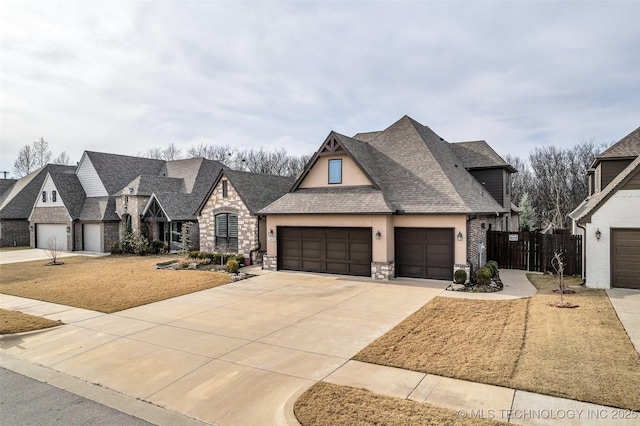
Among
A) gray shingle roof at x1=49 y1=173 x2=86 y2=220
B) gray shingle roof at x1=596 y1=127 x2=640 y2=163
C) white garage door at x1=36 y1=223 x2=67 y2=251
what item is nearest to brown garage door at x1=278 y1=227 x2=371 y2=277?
gray shingle roof at x1=596 y1=127 x2=640 y2=163

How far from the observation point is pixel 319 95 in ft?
63.4

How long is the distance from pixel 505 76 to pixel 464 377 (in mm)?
14924

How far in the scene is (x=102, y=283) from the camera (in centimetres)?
1653

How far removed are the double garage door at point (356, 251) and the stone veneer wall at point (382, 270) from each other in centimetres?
53

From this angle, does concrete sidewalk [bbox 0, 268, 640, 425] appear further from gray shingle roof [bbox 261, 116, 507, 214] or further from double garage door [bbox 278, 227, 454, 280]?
gray shingle roof [bbox 261, 116, 507, 214]

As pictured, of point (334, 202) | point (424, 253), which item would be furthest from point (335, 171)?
point (424, 253)

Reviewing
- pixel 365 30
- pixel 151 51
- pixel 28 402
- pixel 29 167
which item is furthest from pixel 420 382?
pixel 29 167

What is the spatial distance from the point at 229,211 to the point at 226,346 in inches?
602

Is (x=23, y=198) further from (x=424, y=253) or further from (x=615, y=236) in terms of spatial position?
(x=615, y=236)

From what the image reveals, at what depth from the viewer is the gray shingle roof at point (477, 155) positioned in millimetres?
23491

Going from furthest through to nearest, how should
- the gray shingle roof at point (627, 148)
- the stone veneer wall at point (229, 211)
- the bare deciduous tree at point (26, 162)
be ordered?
the bare deciduous tree at point (26, 162) < the stone veneer wall at point (229, 211) < the gray shingle roof at point (627, 148)

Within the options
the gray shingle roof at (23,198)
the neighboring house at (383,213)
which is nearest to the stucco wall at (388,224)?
the neighboring house at (383,213)

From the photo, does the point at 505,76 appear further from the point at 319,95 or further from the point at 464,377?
the point at 464,377

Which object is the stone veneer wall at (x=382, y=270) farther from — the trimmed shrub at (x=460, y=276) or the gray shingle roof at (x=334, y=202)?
the trimmed shrub at (x=460, y=276)
